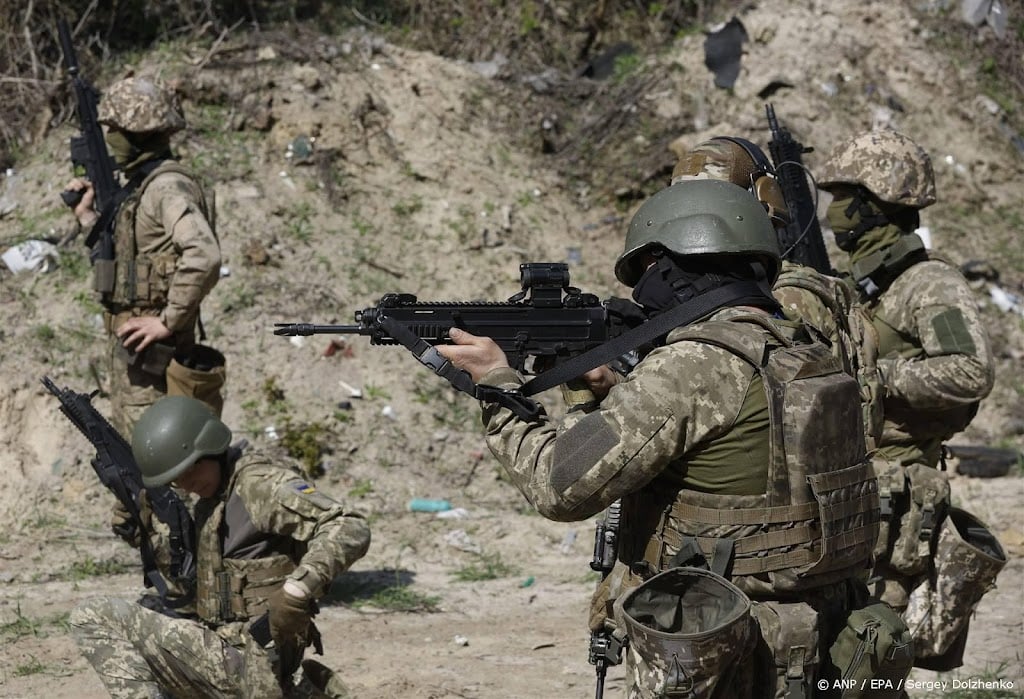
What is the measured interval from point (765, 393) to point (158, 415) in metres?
2.69

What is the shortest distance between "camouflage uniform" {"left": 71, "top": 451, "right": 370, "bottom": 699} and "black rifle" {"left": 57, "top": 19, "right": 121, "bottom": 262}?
2529 mm

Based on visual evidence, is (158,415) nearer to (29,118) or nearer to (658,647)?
(658,647)

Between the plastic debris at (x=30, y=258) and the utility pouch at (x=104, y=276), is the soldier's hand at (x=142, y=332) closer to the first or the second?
the utility pouch at (x=104, y=276)

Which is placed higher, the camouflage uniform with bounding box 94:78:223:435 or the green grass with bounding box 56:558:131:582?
the camouflage uniform with bounding box 94:78:223:435

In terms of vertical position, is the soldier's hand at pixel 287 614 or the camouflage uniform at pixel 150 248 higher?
the camouflage uniform at pixel 150 248

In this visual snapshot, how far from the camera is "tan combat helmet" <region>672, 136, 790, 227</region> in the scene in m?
4.55

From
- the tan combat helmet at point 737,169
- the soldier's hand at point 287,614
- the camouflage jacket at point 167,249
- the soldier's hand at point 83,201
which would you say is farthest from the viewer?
the soldier's hand at point 83,201

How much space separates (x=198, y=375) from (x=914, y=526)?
368 cm

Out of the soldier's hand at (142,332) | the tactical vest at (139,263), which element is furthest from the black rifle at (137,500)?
the tactical vest at (139,263)

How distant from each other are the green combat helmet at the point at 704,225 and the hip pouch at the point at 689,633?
0.79m

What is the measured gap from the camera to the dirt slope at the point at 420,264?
22.5 feet

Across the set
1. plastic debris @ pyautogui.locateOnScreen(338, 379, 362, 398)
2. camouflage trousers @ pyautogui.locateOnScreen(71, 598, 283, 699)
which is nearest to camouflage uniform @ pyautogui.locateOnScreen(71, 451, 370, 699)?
camouflage trousers @ pyautogui.locateOnScreen(71, 598, 283, 699)

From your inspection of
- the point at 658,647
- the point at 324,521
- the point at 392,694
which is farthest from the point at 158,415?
the point at 658,647

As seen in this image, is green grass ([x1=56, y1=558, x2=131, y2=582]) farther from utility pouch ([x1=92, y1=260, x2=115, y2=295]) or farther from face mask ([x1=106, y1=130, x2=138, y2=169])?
face mask ([x1=106, y1=130, x2=138, y2=169])
